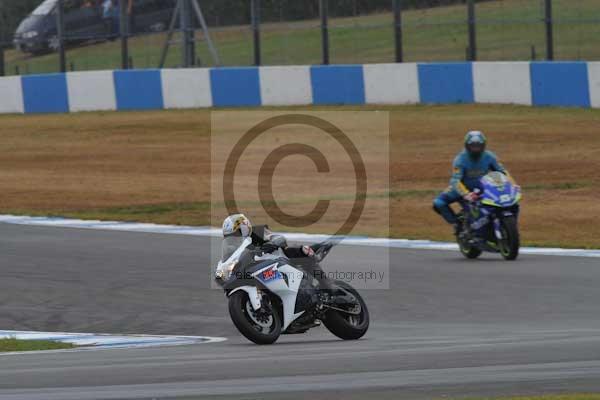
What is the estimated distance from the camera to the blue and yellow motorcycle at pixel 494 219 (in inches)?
557

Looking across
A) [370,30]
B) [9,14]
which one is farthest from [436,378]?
[9,14]

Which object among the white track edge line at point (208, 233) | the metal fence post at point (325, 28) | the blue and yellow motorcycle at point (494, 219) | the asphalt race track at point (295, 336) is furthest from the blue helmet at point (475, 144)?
the metal fence post at point (325, 28)

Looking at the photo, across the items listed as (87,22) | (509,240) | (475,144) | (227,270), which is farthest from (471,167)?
(87,22)

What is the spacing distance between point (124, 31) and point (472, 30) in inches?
359

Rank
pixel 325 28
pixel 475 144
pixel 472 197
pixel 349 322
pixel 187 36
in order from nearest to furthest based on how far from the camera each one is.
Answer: pixel 349 322
pixel 472 197
pixel 475 144
pixel 325 28
pixel 187 36

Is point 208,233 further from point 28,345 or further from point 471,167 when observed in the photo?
point 28,345

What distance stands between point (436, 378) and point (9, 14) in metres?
29.0

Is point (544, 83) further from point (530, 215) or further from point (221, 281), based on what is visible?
point (221, 281)

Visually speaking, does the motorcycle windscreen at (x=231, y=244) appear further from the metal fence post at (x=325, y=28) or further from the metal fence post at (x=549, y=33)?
the metal fence post at (x=325, y=28)

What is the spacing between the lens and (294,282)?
32.1 feet

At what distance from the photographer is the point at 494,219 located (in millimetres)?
14234

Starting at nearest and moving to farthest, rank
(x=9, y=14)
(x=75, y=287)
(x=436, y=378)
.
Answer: (x=436, y=378) < (x=75, y=287) < (x=9, y=14)

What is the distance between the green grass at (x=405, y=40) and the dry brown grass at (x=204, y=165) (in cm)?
147

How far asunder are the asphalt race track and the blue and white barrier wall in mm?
11917
